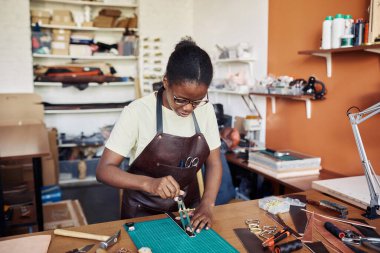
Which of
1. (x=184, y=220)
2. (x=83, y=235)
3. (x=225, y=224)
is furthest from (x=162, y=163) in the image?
(x=83, y=235)

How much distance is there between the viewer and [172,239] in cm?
143

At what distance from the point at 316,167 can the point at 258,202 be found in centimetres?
124

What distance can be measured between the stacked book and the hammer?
168 cm

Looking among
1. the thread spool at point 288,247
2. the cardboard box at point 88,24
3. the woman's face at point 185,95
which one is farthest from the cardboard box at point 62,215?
the cardboard box at point 88,24

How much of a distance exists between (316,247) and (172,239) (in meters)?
0.56

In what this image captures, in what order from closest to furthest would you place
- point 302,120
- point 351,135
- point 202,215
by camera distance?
point 202,215
point 351,135
point 302,120

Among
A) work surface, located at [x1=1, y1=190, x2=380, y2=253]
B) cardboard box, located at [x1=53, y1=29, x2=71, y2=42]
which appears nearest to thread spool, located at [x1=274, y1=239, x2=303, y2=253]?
work surface, located at [x1=1, y1=190, x2=380, y2=253]

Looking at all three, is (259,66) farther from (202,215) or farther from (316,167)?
(202,215)

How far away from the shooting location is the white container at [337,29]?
2518mm

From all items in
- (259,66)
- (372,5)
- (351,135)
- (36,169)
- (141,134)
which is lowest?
(36,169)

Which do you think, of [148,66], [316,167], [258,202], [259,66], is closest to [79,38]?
[148,66]

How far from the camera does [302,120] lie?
3250mm

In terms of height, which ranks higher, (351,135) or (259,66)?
(259,66)

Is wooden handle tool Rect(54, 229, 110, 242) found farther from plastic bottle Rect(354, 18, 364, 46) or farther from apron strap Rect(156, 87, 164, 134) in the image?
plastic bottle Rect(354, 18, 364, 46)
